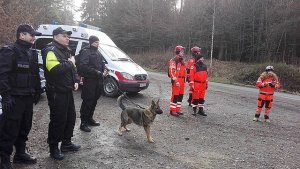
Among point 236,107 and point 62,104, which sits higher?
point 62,104

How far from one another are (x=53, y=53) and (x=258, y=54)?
94.8ft

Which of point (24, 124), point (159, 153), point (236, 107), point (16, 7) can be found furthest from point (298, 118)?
point (16, 7)

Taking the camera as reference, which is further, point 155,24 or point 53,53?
point 155,24

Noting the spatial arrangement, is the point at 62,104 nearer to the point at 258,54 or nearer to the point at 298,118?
the point at 298,118

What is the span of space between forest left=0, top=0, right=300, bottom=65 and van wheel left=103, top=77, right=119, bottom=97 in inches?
342

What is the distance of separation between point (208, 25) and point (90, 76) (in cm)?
2790

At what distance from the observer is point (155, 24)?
3856 centimetres

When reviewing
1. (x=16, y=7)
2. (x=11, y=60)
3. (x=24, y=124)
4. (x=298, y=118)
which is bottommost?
(x=298, y=118)

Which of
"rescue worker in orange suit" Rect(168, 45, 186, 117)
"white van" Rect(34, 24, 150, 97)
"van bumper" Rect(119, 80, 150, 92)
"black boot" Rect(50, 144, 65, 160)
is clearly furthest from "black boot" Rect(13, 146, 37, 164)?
"van bumper" Rect(119, 80, 150, 92)

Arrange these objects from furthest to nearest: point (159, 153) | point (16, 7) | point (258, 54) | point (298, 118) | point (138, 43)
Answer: point (138, 43) < point (258, 54) < point (16, 7) < point (298, 118) < point (159, 153)

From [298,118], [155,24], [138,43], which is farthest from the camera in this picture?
[138,43]

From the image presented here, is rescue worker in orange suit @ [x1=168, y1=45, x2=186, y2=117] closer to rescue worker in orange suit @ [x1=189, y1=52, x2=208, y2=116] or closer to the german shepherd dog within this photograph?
rescue worker in orange suit @ [x1=189, y1=52, x2=208, y2=116]

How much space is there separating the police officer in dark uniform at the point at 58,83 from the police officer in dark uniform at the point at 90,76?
147cm

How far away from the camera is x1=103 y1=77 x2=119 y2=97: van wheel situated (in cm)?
1103
